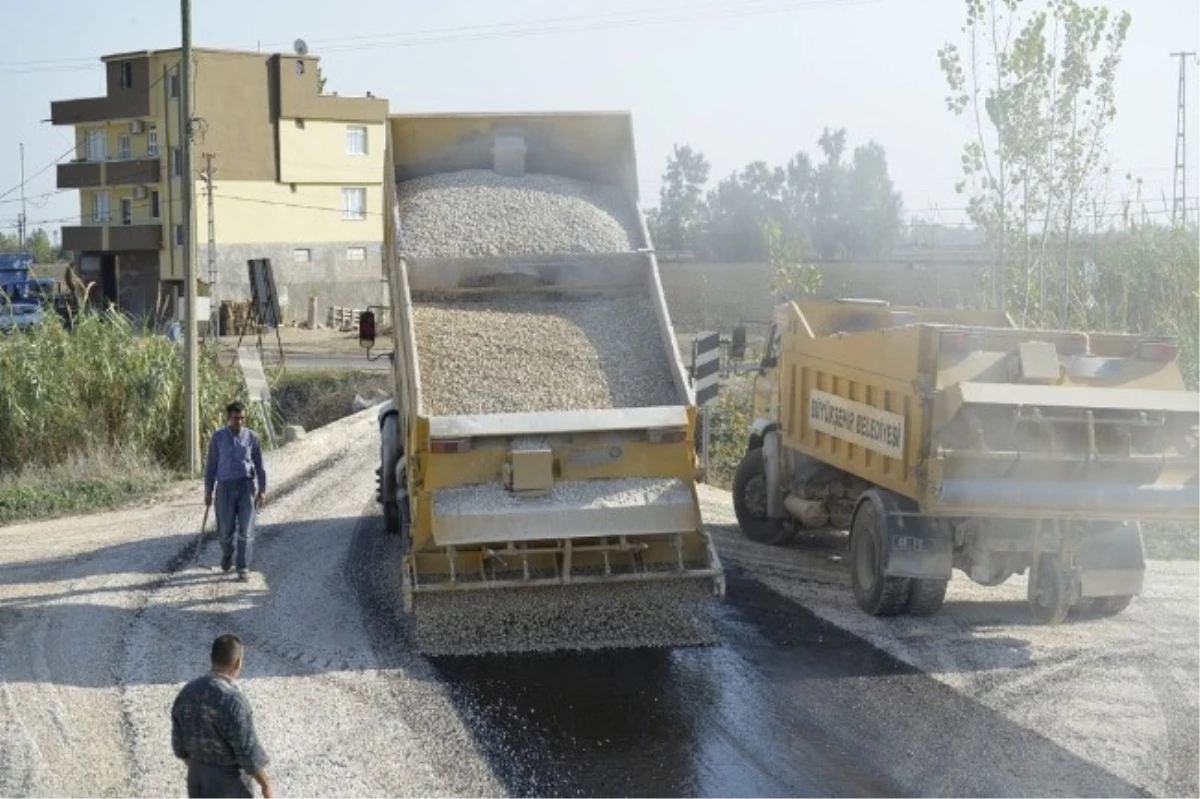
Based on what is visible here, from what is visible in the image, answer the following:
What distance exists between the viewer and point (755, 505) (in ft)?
54.0

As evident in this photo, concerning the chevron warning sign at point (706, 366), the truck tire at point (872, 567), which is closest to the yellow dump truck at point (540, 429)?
the truck tire at point (872, 567)

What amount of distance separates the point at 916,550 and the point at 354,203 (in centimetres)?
5802

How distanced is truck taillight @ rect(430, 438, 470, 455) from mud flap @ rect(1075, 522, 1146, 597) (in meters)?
4.95

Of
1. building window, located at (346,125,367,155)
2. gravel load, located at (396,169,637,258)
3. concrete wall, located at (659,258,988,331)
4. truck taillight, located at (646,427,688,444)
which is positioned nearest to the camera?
truck taillight, located at (646,427,688,444)

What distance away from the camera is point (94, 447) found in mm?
21625

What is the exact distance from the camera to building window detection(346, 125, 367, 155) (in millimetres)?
67250

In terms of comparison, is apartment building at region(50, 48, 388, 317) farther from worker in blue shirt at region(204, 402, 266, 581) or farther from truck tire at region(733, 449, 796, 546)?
worker in blue shirt at region(204, 402, 266, 581)

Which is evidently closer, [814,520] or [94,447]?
[814,520]

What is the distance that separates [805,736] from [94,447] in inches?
596

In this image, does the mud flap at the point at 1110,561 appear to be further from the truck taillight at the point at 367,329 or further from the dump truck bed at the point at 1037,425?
the truck taillight at the point at 367,329

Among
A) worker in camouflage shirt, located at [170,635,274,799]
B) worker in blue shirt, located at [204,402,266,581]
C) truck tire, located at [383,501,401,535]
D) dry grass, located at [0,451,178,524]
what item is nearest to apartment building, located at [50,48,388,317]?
dry grass, located at [0,451,178,524]

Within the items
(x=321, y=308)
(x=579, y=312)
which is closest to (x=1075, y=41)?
(x=579, y=312)

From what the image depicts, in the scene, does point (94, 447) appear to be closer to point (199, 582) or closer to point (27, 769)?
point (199, 582)

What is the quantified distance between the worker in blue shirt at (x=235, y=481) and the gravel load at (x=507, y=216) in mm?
2550
